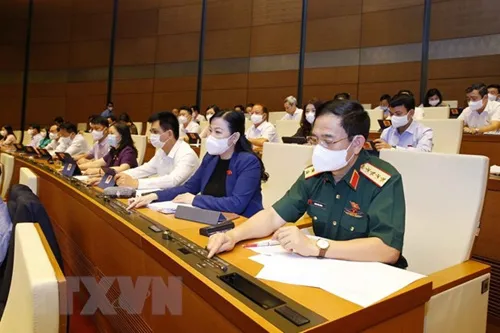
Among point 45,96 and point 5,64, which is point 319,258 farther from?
point 5,64

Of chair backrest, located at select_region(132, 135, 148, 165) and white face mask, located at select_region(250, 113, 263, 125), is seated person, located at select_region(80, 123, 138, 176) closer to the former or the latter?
chair backrest, located at select_region(132, 135, 148, 165)

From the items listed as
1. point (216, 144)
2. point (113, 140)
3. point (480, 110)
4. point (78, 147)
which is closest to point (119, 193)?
point (216, 144)

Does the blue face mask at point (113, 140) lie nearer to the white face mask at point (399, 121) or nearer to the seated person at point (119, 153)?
the seated person at point (119, 153)

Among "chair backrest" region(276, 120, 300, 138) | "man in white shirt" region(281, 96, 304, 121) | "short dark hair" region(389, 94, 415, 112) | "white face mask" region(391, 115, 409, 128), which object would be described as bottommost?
"white face mask" region(391, 115, 409, 128)

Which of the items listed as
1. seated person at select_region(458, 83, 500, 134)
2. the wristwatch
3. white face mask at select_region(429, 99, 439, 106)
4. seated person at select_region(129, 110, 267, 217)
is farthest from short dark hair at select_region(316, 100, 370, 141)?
white face mask at select_region(429, 99, 439, 106)

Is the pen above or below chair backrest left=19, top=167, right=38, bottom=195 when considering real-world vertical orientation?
below

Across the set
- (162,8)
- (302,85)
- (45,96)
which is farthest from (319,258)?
(45,96)

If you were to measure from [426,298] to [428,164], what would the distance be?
0.66 m

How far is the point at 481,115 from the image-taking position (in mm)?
4422

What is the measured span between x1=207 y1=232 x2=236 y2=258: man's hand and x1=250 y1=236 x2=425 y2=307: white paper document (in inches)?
3.6

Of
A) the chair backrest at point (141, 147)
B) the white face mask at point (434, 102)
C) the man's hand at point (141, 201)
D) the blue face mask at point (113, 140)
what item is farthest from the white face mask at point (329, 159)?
the white face mask at point (434, 102)

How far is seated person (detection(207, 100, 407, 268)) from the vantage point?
1.18 m

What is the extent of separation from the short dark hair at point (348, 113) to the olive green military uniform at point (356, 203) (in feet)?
0.32

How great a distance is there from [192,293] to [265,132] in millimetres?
4275
